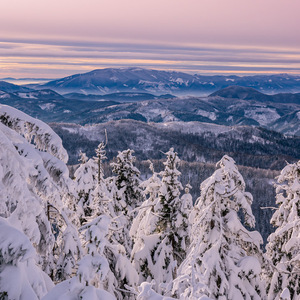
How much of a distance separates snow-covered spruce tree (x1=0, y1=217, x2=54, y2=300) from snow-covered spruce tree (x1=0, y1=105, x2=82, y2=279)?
3.94ft

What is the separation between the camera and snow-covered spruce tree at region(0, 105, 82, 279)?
202 inches

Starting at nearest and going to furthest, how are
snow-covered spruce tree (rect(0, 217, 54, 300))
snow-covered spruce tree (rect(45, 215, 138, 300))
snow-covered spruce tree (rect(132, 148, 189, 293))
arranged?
snow-covered spruce tree (rect(0, 217, 54, 300)) < snow-covered spruce tree (rect(45, 215, 138, 300)) < snow-covered spruce tree (rect(132, 148, 189, 293))

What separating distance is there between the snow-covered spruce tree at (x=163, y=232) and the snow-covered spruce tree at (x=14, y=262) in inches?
459

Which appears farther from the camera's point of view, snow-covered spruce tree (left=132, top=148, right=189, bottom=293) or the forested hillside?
snow-covered spruce tree (left=132, top=148, right=189, bottom=293)

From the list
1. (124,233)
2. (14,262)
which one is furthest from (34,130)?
(124,233)

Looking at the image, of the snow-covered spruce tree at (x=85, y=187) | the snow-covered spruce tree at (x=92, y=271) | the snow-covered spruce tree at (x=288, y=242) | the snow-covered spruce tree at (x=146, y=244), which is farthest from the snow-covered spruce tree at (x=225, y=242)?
the snow-covered spruce tree at (x=85, y=187)

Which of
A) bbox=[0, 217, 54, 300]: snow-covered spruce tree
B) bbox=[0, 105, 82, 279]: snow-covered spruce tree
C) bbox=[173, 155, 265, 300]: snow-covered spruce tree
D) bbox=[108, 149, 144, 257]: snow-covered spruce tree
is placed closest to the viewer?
bbox=[0, 217, 54, 300]: snow-covered spruce tree

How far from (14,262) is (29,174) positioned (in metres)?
2.22

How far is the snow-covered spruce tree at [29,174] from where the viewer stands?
16.8 ft

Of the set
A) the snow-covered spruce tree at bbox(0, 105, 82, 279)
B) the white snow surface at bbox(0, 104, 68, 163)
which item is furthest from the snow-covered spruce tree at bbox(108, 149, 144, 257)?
the white snow surface at bbox(0, 104, 68, 163)

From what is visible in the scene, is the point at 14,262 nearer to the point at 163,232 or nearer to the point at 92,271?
the point at 92,271

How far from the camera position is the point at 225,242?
438 inches

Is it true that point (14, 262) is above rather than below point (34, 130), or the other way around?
below

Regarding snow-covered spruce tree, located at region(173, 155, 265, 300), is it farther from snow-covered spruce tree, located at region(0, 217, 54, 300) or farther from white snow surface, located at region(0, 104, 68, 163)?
snow-covered spruce tree, located at region(0, 217, 54, 300)
